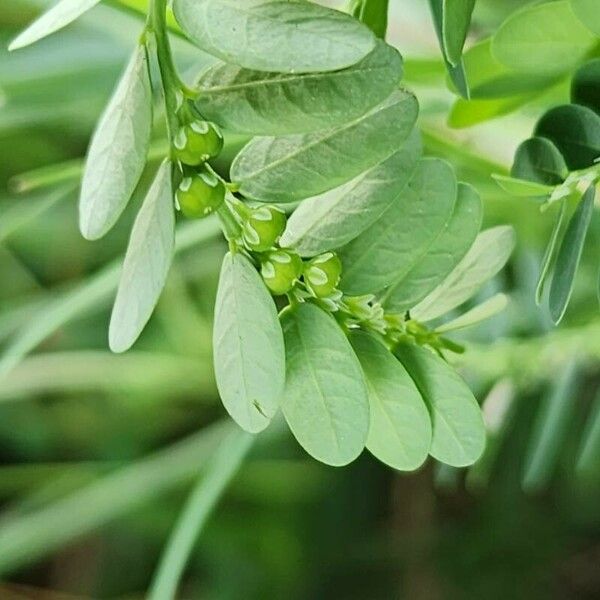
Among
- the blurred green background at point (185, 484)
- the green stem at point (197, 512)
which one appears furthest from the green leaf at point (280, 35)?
the blurred green background at point (185, 484)

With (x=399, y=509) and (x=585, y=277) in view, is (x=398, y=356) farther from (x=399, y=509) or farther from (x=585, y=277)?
(x=399, y=509)

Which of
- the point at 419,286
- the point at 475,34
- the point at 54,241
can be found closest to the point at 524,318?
the point at 475,34

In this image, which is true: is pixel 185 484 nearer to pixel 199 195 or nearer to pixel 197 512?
pixel 197 512

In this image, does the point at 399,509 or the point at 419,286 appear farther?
the point at 399,509

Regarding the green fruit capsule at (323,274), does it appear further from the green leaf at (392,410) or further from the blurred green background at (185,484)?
the blurred green background at (185,484)

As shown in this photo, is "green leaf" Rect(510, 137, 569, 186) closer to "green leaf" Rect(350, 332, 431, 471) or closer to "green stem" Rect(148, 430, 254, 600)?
"green leaf" Rect(350, 332, 431, 471)

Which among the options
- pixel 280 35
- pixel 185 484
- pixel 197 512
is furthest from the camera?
pixel 185 484

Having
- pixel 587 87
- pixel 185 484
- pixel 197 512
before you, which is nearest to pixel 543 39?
pixel 587 87
